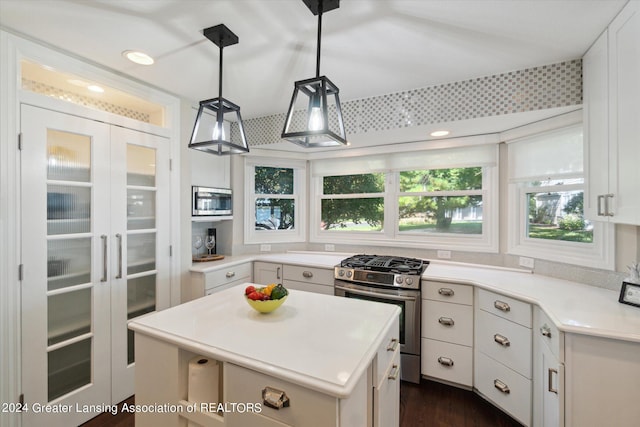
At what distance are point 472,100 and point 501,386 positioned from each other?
212 cm

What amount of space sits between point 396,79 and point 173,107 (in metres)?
1.96

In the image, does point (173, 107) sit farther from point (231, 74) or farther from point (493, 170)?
point (493, 170)

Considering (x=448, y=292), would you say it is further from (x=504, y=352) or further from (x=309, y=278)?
(x=309, y=278)

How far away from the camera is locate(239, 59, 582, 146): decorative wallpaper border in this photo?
1.96 metres

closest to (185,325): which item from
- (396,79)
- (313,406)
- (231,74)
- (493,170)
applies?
(313,406)

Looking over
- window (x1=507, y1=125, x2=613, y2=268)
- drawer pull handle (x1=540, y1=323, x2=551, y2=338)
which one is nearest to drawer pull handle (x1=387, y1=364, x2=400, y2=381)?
drawer pull handle (x1=540, y1=323, x2=551, y2=338)

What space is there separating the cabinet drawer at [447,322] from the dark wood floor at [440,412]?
43 centimetres

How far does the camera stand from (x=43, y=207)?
1.77 metres

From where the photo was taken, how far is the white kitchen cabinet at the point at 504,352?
184 centimetres

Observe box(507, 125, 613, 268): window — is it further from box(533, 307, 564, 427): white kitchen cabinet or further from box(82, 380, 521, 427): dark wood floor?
box(82, 380, 521, 427): dark wood floor

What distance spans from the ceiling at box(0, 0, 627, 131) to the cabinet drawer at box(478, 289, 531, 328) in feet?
5.43

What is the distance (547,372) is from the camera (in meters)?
1.63

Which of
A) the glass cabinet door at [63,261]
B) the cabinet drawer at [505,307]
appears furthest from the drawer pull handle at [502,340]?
the glass cabinet door at [63,261]

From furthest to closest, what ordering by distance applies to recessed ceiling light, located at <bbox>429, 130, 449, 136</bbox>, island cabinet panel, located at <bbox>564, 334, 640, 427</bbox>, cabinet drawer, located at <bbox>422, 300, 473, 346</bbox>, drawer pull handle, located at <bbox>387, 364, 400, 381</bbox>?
1. recessed ceiling light, located at <bbox>429, 130, 449, 136</bbox>
2. cabinet drawer, located at <bbox>422, 300, 473, 346</bbox>
3. drawer pull handle, located at <bbox>387, 364, 400, 381</bbox>
4. island cabinet panel, located at <bbox>564, 334, 640, 427</bbox>
